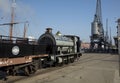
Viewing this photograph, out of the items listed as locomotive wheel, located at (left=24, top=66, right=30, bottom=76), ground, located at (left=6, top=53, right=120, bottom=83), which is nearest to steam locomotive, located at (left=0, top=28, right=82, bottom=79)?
locomotive wheel, located at (left=24, top=66, right=30, bottom=76)

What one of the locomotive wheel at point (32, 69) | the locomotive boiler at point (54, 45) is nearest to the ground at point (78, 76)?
the locomotive wheel at point (32, 69)

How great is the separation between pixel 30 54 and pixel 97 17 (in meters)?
95.2

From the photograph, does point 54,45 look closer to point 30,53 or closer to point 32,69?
point 32,69

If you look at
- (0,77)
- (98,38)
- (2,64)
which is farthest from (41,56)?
(98,38)

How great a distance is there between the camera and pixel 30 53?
16656 millimetres

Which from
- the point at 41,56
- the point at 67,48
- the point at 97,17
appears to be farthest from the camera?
the point at 97,17

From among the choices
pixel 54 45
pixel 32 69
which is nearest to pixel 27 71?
pixel 32 69

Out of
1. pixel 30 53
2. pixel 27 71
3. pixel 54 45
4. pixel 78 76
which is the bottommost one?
pixel 78 76

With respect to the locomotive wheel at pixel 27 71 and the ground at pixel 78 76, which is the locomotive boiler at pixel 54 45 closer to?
the ground at pixel 78 76

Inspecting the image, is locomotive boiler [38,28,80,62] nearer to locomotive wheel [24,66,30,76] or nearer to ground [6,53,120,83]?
ground [6,53,120,83]

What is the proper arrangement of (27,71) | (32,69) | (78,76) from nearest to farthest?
(27,71) → (78,76) → (32,69)

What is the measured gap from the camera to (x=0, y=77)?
1504cm

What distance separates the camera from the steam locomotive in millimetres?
13531

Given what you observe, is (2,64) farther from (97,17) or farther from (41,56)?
(97,17)
